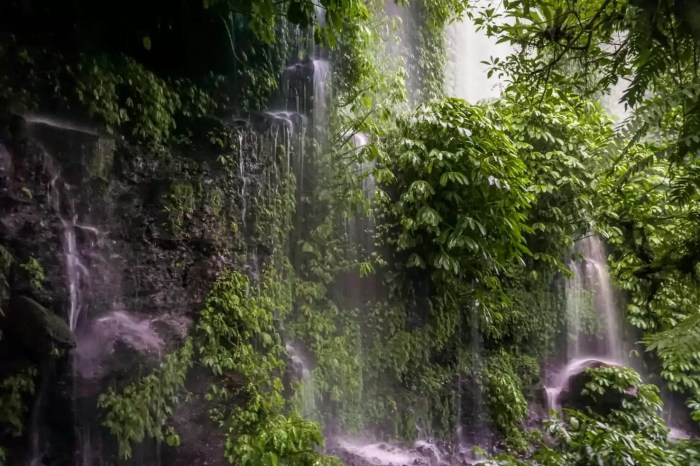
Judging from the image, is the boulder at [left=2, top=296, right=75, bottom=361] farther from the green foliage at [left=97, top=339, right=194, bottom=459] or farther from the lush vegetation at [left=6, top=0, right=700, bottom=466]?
the green foliage at [left=97, top=339, right=194, bottom=459]

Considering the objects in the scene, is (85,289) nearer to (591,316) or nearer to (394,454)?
(394,454)

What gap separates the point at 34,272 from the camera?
381 centimetres

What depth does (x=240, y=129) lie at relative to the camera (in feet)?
17.8

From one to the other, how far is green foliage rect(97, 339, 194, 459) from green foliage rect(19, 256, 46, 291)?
1.02 m

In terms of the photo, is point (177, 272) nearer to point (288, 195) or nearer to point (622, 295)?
point (288, 195)

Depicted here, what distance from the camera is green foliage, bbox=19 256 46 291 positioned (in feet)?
12.4

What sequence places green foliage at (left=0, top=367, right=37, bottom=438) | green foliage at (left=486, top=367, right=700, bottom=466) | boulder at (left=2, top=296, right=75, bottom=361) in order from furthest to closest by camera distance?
boulder at (left=2, top=296, right=75, bottom=361) → green foliage at (left=0, top=367, right=37, bottom=438) → green foliage at (left=486, top=367, right=700, bottom=466)

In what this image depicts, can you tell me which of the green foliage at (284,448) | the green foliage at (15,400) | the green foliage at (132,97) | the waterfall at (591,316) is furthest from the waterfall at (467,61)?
the green foliage at (15,400)

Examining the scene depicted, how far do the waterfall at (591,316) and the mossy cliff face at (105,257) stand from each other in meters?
6.40

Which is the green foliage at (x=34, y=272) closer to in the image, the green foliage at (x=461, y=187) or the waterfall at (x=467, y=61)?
the green foliage at (x=461, y=187)

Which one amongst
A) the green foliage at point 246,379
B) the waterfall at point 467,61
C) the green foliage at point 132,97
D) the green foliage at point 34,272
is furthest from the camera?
the waterfall at point 467,61

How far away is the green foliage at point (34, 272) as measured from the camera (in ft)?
12.4

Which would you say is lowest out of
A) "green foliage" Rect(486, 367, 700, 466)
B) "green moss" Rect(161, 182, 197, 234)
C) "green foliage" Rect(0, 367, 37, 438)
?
"green foliage" Rect(486, 367, 700, 466)

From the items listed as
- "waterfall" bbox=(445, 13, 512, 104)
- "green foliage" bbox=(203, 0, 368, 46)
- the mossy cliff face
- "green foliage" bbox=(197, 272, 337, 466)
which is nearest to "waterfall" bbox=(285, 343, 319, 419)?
"green foliage" bbox=(197, 272, 337, 466)
